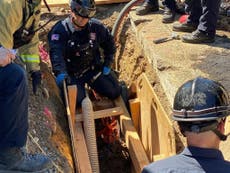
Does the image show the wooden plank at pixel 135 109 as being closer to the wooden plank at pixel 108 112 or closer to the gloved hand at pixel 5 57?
the wooden plank at pixel 108 112

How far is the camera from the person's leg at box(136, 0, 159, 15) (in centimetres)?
755

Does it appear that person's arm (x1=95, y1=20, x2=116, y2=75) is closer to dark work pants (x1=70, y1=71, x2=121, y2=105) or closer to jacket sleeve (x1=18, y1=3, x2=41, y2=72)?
dark work pants (x1=70, y1=71, x2=121, y2=105)

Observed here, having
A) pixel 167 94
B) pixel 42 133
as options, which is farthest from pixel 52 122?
pixel 167 94

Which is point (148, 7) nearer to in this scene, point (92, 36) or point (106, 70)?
point (106, 70)

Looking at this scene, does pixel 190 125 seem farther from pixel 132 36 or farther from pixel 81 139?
pixel 132 36

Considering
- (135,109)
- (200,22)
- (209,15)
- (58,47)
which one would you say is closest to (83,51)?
(58,47)

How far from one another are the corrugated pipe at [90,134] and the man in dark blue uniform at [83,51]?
383mm

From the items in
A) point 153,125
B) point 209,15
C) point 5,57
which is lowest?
point 153,125

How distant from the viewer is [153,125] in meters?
5.98

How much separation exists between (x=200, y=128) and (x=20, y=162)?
68.6 inches

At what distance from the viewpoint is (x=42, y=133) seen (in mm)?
4742

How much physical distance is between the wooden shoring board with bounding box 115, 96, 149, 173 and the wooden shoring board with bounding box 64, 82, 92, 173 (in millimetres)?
634

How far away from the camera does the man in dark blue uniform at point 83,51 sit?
591 centimetres

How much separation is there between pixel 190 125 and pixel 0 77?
1521 millimetres
